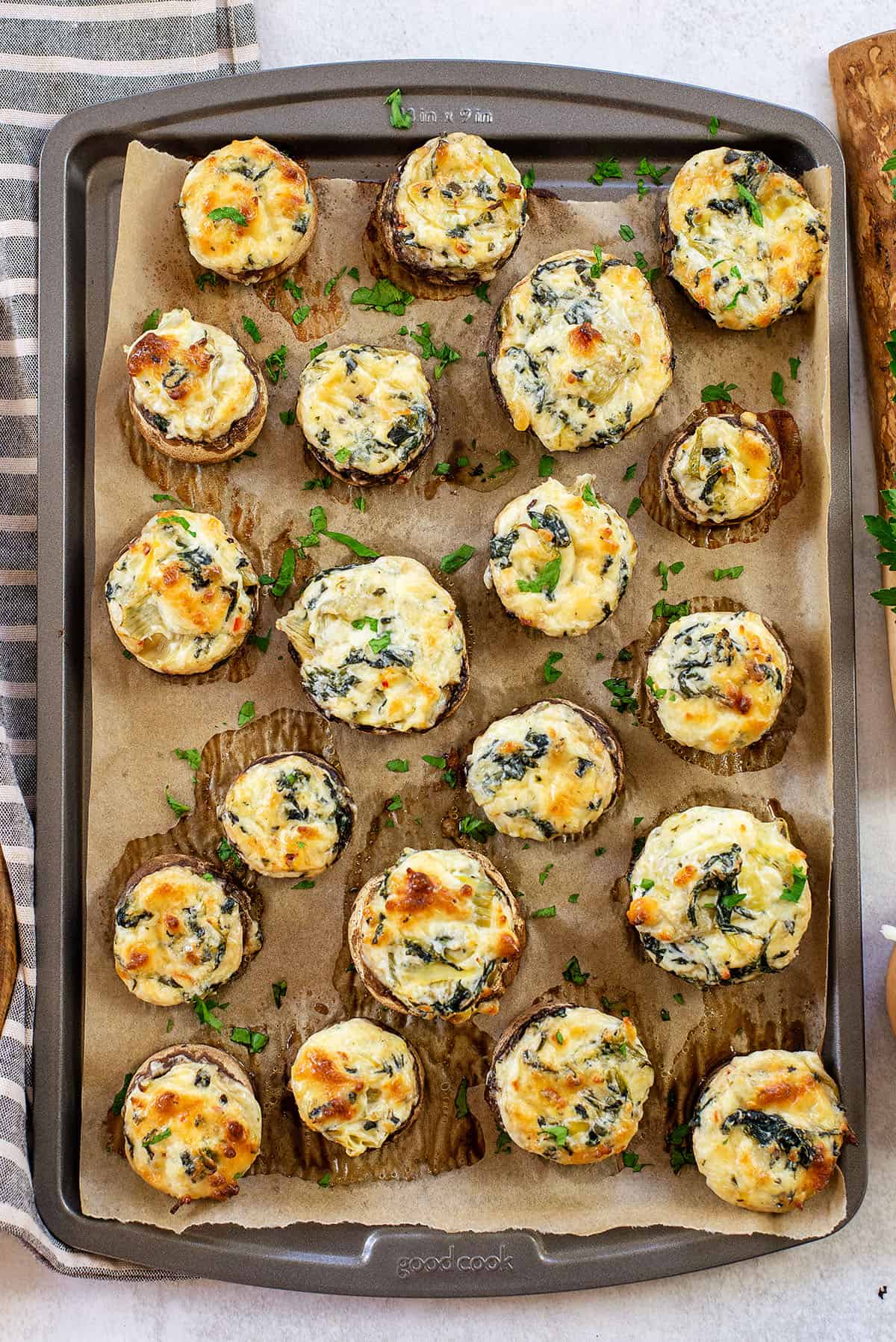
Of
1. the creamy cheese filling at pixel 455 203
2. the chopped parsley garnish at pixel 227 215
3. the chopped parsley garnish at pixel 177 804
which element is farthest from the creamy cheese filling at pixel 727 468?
the chopped parsley garnish at pixel 177 804

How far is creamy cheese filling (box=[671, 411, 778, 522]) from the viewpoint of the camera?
14.4 feet

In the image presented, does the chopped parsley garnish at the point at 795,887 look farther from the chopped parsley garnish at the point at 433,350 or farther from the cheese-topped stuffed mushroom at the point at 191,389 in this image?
the cheese-topped stuffed mushroom at the point at 191,389

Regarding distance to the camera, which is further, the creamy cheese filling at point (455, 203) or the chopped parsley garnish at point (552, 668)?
the chopped parsley garnish at point (552, 668)

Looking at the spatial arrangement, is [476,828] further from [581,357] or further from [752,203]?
[752,203]

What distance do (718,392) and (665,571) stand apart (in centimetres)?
73

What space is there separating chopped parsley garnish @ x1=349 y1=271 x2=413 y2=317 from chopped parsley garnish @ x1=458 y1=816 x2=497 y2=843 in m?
1.99

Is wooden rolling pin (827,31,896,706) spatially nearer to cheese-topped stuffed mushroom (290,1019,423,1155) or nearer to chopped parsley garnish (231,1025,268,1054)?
cheese-topped stuffed mushroom (290,1019,423,1155)

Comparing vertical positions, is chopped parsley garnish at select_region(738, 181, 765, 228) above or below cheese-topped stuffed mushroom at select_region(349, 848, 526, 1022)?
above

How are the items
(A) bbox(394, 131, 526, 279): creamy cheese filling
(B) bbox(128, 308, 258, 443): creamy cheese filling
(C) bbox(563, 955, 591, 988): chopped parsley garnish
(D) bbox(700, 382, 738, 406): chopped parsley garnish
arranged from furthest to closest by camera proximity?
(D) bbox(700, 382, 738, 406): chopped parsley garnish, (C) bbox(563, 955, 591, 988): chopped parsley garnish, (A) bbox(394, 131, 526, 279): creamy cheese filling, (B) bbox(128, 308, 258, 443): creamy cheese filling

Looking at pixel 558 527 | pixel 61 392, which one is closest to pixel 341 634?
pixel 558 527

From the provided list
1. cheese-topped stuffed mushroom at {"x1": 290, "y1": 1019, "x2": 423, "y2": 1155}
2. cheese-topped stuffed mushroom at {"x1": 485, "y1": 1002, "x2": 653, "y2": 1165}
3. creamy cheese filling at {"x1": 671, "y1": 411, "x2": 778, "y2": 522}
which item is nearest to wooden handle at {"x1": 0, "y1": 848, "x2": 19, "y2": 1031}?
cheese-topped stuffed mushroom at {"x1": 290, "y1": 1019, "x2": 423, "y2": 1155}

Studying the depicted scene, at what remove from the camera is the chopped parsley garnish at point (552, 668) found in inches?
179

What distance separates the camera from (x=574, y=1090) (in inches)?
167

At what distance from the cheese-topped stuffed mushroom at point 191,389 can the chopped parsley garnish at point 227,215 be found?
368 mm
